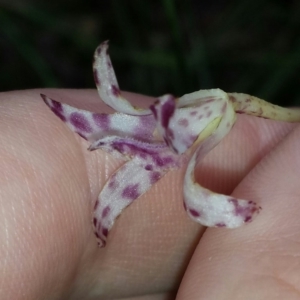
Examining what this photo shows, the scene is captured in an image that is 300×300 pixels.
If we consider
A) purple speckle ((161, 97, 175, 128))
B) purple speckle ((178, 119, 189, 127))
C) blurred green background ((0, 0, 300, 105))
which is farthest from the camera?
blurred green background ((0, 0, 300, 105))

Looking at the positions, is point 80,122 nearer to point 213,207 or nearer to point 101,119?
point 101,119

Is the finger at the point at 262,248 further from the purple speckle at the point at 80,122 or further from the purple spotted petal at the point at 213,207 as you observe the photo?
the purple speckle at the point at 80,122

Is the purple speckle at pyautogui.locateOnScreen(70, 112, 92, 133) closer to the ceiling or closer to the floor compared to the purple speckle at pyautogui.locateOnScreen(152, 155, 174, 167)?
closer to the ceiling

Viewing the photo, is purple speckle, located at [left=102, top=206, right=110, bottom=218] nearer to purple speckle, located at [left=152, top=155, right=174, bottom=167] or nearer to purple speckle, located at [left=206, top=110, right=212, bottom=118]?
purple speckle, located at [left=152, top=155, right=174, bottom=167]

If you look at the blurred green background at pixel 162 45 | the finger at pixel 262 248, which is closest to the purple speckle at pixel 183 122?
the finger at pixel 262 248

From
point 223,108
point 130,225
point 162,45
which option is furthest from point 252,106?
point 162,45

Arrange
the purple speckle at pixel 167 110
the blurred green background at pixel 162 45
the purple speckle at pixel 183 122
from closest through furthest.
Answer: the purple speckle at pixel 167 110
the purple speckle at pixel 183 122
the blurred green background at pixel 162 45

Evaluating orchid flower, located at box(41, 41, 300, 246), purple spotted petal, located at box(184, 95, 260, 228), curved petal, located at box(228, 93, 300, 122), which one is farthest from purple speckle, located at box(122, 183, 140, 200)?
curved petal, located at box(228, 93, 300, 122)
